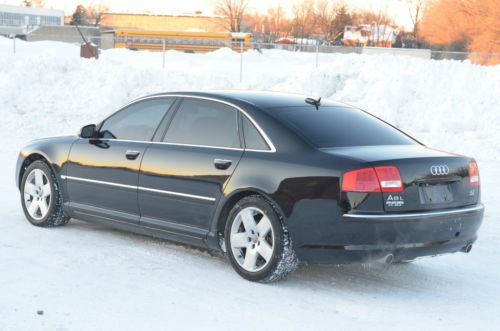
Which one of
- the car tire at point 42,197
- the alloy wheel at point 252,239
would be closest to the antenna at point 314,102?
the alloy wheel at point 252,239

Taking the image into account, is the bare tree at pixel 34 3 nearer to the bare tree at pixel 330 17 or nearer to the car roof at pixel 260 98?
the bare tree at pixel 330 17

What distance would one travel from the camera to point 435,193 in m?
6.21

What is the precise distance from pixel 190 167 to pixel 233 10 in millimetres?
102441

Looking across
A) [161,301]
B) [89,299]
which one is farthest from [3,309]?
[161,301]

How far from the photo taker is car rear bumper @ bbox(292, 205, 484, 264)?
5.93 metres

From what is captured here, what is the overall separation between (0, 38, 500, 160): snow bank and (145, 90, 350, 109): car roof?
31.7 ft

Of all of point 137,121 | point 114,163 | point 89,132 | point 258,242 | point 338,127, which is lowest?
point 258,242

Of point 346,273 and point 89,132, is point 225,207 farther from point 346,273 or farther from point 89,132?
point 89,132

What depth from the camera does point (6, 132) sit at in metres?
18.4

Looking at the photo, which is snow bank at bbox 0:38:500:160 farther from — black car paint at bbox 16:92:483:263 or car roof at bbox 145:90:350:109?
black car paint at bbox 16:92:483:263

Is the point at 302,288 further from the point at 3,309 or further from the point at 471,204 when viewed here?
the point at 3,309

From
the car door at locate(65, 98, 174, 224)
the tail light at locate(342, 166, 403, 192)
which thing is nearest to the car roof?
the car door at locate(65, 98, 174, 224)

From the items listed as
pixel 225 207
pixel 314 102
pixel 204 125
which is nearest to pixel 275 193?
pixel 225 207

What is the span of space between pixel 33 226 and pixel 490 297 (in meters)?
4.50
